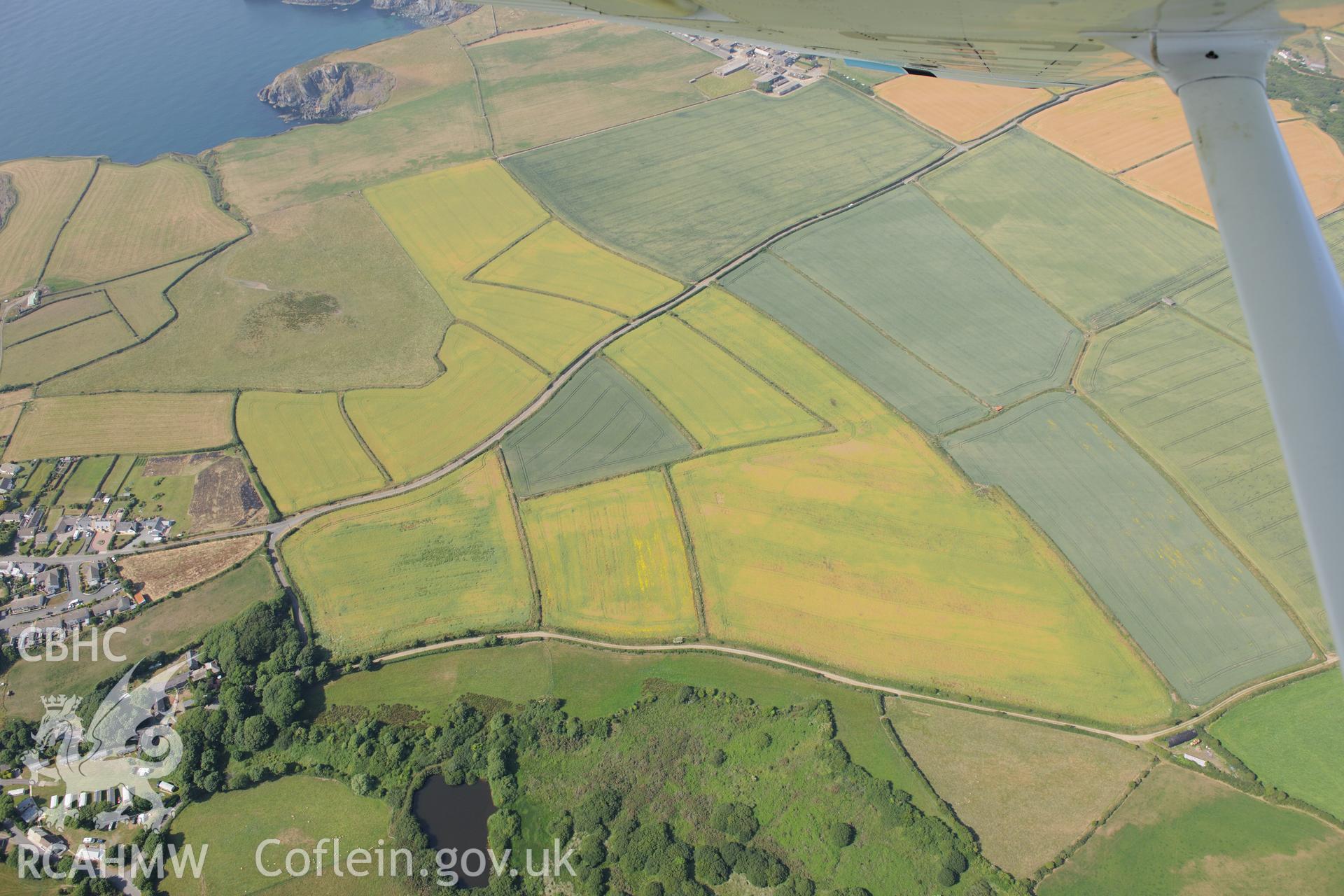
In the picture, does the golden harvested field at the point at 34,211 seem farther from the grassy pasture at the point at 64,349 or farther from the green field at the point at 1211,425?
the green field at the point at 1211,425

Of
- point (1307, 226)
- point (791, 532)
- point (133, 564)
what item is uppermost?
point (1307, 226)

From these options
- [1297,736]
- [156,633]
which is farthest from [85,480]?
[1297,736]

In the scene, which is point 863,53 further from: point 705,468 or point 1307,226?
point 705,468

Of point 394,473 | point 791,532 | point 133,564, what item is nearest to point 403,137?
point 394,473

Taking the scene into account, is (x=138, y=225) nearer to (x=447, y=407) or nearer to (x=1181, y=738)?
(x=447, y=407)

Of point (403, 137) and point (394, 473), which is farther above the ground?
point (403, 137)

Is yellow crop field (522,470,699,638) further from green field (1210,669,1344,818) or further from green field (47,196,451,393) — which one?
green field (1210,669,1344,818)
